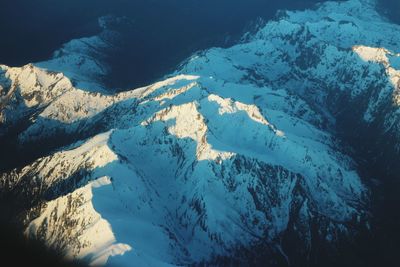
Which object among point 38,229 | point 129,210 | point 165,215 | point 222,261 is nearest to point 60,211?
point 38,229

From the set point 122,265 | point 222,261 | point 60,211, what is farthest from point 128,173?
point 122,265

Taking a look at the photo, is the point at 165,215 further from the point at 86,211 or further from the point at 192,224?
the point at 86,211

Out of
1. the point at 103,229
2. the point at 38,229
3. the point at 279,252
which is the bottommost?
the point at 279,252

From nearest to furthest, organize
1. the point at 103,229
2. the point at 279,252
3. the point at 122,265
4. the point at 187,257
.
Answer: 1. the point at 122,265
2. the point at 103,229
3. the point at 187,257
4. the point at 279,252

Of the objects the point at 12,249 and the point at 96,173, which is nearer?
the point at 12,249

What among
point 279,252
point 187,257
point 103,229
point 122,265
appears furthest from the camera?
point 279,252

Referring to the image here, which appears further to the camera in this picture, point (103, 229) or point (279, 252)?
point (279, 252)

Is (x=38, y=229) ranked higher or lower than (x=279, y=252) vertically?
higher

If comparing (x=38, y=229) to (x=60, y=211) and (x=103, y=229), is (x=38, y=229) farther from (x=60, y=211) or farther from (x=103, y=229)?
(x=103, y=229)

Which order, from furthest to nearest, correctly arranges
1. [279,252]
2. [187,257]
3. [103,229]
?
[279,252] → [187,257] → [103,229]
